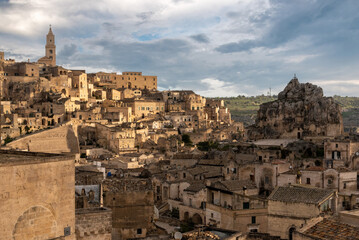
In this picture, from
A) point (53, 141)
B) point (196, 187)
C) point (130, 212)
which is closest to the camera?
point (130, 212)

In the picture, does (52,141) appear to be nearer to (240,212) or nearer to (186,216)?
(186,216)

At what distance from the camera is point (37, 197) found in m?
9.60

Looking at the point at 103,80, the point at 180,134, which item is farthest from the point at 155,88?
the point at 180,134

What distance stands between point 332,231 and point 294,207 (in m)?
6.65

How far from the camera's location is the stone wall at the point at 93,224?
12.0 metres

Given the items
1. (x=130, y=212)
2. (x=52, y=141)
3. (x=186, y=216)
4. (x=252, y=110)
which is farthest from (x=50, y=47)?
(x=130, y=212)

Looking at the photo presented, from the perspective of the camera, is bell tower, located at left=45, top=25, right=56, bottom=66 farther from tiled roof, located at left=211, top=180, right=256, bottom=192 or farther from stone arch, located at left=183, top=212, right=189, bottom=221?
tiled roof, located at left=211, top=180, right=256, bottom=192

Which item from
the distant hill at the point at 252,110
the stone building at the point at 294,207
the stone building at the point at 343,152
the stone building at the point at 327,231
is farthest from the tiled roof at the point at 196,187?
the distant hill at the point at 252,110

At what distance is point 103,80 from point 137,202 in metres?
86.0

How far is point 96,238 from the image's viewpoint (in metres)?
12.4

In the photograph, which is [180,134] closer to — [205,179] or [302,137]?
[302,137]

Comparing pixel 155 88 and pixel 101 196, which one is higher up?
pixel 155 88

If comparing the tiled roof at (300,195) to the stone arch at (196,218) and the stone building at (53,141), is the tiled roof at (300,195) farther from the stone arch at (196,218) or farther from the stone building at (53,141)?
the stone building at (53,141)

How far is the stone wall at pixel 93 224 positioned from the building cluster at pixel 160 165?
0.03m
